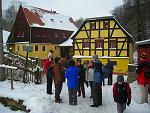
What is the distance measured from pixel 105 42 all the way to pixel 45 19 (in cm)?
1777

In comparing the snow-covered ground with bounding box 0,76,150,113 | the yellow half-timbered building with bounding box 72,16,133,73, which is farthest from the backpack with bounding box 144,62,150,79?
the yellow half-timbered building with bounding box 72,16,133,73

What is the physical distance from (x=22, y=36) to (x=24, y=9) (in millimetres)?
4263

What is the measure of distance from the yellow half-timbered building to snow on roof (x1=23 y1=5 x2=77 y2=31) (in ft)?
37.7

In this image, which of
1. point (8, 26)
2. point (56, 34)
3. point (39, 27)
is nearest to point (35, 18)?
point (39, 27)

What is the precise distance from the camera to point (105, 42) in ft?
108

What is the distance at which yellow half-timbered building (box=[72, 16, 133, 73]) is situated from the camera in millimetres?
31688

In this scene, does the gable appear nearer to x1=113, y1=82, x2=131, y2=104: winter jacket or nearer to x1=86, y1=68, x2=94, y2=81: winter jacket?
x1=86, y1=68, x2=94, y2=81: winter jacket

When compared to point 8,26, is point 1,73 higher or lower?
lower

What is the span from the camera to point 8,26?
92.0 m

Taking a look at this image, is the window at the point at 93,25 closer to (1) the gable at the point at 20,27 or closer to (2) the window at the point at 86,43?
(2) the window at the point at 86,43

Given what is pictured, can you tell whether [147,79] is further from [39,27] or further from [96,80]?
[39,27]

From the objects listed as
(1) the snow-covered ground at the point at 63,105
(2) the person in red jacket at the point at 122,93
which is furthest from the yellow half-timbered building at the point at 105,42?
(2) the person in red jacket at the point at 122,93

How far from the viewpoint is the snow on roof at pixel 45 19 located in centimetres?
4447

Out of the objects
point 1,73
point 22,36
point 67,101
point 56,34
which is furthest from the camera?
point 56,34
